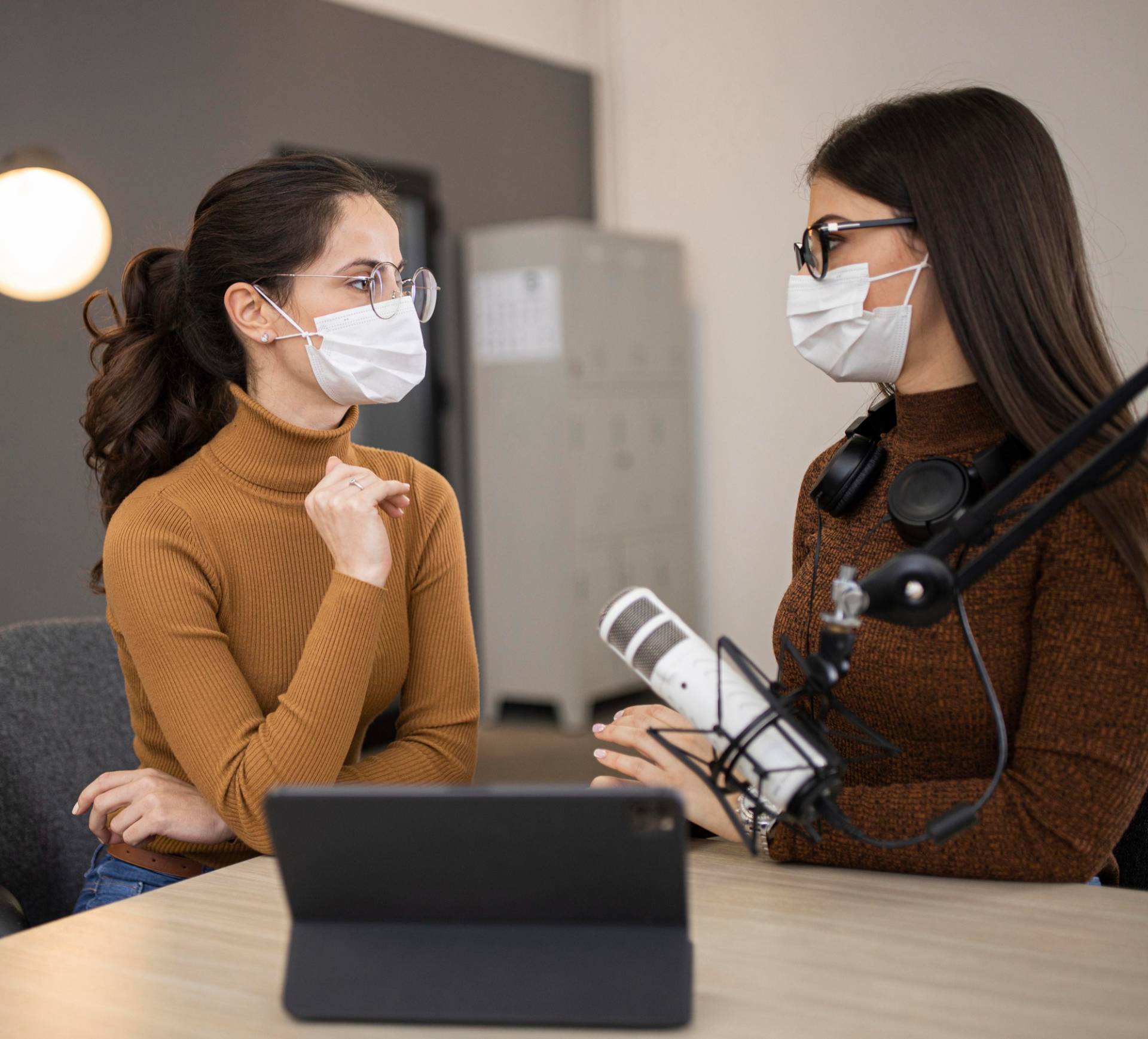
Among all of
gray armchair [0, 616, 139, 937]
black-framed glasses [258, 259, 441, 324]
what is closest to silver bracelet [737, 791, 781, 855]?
black-framed glasses [258, 259, 441, 324]

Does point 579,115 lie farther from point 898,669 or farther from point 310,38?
point 898,669

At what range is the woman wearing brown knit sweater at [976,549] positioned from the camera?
1.04 meters

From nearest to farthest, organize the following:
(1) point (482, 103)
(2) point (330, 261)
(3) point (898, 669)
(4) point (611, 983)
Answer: (4) point (611, 983)
(3) point (898, 669)
(2) point (330, 261)
(1) point (482, 103)

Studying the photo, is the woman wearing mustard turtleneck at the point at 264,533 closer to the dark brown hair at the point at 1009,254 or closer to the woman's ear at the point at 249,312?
the woman's ear at the point at 249,312

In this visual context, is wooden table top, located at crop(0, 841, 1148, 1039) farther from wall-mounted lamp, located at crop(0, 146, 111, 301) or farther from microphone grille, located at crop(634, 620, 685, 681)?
wall-mounted lamp, located at crop(0, 146, 111, 301)

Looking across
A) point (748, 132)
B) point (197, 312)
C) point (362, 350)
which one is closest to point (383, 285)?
point (362, 350)

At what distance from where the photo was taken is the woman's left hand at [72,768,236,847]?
50.9 inches

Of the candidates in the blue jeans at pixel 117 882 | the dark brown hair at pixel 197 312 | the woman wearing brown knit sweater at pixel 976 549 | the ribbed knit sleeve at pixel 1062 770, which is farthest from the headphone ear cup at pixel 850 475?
the blue jeans at pixel 117 882

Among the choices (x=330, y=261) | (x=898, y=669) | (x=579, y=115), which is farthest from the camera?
(x=579, y=115)

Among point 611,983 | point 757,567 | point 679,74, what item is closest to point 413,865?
point 611,983

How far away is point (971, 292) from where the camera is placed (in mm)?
1207

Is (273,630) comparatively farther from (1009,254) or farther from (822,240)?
(1009,254)

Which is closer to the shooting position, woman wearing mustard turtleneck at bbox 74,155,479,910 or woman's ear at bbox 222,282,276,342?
woman wearing mustard turtleneck at bbox 74,155,479,910

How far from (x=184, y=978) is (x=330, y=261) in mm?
921
